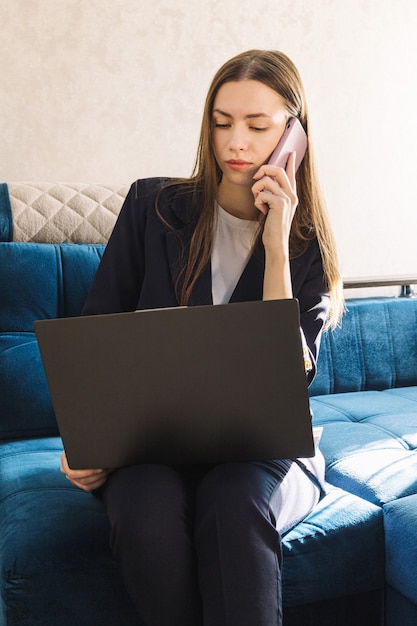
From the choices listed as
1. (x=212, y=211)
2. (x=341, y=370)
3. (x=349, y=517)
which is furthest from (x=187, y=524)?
(x=341, y=370)

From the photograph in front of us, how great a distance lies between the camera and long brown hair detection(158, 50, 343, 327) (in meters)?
1.63

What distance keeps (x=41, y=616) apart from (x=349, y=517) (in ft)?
1.89

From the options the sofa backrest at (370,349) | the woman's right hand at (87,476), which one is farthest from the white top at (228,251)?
the sofa backrest at (370,349)

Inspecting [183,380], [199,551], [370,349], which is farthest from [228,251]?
[370,349]

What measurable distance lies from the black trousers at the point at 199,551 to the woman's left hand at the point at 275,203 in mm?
519

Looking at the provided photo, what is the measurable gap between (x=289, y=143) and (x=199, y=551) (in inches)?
33.8

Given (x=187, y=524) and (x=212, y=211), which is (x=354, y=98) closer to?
(x=212, y=211)

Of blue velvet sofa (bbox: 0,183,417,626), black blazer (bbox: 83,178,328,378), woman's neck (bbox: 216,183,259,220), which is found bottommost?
blue velvet sofa (bbox: 0,183,417,626)

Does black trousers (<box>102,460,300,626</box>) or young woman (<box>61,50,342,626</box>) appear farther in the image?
young woman (<box>61,50,342,626</box>)

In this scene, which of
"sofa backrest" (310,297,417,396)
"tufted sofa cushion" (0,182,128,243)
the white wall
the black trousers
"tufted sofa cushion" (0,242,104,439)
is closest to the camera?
the black trousers

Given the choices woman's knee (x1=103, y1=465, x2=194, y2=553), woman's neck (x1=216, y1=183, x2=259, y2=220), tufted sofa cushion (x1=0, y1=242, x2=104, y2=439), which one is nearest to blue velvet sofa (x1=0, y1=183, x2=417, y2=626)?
tufted sofa cushion (x1=0, y1=242, x2=104, y2=439)

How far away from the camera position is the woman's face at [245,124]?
1604 mm

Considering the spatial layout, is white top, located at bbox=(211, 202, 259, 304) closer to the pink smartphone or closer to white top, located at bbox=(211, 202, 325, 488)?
white top, located at bbox=(211, 202, 325, 488)

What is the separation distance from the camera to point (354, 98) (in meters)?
2.83
